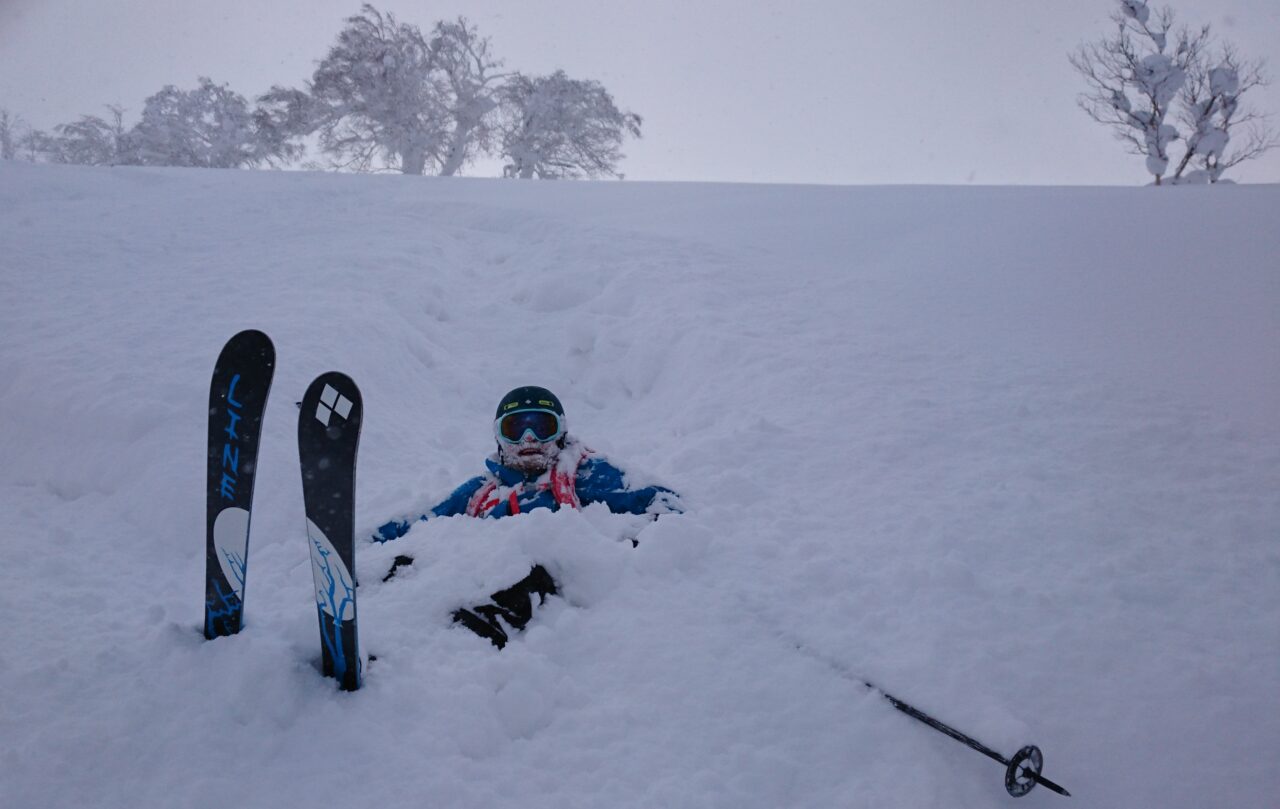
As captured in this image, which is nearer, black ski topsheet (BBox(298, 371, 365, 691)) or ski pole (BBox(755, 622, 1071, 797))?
ski pole (BBox(755, 622, 1071, 797))

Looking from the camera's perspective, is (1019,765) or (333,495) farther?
(333,495)

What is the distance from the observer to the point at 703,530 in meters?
3.76

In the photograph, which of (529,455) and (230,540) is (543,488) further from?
(230,540)

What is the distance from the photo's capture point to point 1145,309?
6730 millimetres

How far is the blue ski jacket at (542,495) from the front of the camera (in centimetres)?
432

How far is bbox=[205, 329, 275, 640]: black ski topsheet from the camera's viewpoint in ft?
8.74

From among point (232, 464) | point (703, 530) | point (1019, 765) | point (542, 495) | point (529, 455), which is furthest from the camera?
point (529, 455)

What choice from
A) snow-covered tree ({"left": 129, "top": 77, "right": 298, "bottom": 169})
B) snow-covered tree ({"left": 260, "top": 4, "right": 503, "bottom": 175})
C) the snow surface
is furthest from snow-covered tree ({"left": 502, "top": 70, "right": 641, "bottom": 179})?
the snow surface

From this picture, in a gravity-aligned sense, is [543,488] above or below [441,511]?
above

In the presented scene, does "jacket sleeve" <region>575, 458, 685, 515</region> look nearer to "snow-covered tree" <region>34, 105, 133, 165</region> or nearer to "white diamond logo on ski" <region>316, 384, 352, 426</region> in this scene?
"white diamond logo on ski" <region>316, 384, 352, 426</region>

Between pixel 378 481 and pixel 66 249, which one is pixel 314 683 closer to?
pixel 378 481

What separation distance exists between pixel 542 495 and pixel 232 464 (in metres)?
2.00

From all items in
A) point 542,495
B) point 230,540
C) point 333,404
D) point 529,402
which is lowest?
point 542,495

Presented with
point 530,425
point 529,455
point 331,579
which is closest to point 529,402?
point 530,425
